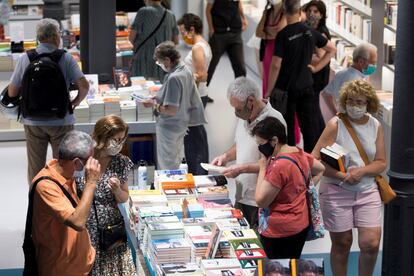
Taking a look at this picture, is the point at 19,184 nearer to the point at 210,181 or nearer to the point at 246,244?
the point at 210,181

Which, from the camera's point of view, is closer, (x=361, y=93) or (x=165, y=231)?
(x=165, y=231)

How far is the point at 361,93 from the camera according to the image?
6.65 meters

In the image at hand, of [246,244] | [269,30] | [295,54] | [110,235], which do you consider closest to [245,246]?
[246,244]

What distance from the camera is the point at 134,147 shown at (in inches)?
387

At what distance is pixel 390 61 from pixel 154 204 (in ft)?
17.8

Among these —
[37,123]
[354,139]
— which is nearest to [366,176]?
[354,139]

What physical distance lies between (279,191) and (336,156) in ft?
2.11

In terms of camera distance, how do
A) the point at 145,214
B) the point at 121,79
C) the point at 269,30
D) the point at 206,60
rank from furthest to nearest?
the point at 269,30, the point at 121,79, the point at 206,60, the point at 145,214

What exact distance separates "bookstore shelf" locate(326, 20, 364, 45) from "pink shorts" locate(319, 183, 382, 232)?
579cm

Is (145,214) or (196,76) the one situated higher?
(196,76)

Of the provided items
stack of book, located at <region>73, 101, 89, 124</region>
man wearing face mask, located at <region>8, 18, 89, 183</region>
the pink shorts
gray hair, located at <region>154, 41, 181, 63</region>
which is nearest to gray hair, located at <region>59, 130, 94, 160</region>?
the pink shorts

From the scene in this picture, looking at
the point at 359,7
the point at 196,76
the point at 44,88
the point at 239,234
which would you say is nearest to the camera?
the point at 239,234

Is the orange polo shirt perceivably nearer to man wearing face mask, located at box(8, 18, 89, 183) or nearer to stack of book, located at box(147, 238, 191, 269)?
stack of book, located at box(147, 238, 191, 269)

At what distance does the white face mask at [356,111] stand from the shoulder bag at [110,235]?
1.85m
